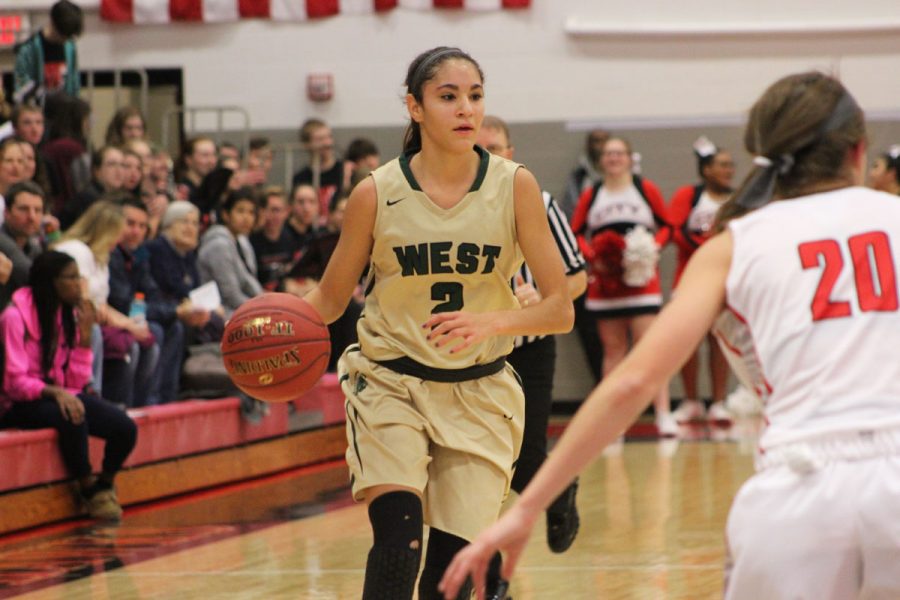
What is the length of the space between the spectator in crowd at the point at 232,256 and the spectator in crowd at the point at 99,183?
672mm

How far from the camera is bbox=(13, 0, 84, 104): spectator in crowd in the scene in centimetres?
1036

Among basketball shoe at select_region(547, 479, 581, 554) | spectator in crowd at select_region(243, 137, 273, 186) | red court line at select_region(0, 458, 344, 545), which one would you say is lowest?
red court line at select_region(0, 458, 344, 545)

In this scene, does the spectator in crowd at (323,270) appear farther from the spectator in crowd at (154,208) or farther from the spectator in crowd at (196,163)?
the spectator in crowd at (196,163)

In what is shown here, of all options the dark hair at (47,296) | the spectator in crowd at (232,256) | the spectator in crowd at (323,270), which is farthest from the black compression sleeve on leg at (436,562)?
the spectator in crowd at (232,256)

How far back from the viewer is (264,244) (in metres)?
10.6

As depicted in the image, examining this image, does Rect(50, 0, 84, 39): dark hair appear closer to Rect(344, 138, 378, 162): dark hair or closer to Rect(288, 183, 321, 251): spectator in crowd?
Rect(288, 183, 321, 251): spectator in crowd

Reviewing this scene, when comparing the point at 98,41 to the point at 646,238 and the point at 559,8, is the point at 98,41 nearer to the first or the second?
the point at 559,8

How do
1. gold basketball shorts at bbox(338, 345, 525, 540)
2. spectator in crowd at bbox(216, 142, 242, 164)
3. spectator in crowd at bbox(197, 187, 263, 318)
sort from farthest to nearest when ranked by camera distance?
1. spectator in crowd at bbox(216, 142, 242, 164)
2. spectator in crowd at bbox(197, 187, 263, 318)
3. gold basketball shorts at bbox(338, 345, 525, 540)

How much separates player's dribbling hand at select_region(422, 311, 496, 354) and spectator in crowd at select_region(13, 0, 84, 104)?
735 cm

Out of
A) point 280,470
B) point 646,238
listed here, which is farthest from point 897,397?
point 646,238

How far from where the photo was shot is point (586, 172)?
1222cm

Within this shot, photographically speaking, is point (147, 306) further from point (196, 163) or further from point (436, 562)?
point (436, 562)

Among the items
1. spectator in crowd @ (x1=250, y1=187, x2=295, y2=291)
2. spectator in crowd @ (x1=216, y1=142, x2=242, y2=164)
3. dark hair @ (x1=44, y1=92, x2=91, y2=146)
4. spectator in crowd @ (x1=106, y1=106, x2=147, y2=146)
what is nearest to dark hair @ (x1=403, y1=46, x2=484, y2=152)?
spectator in crowd @ (x1=250, y1=187, x2=295, y2=291)

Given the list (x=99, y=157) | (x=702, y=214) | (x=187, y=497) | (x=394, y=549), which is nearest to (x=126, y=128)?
(x=99, y=157)
